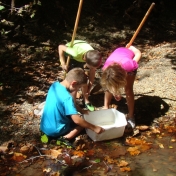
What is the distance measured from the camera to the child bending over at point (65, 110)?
3.53 metres

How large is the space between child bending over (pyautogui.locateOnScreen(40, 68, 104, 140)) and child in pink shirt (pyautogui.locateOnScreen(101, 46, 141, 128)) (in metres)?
0.30

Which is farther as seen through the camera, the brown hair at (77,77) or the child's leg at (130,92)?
the child's leg at (130,92)

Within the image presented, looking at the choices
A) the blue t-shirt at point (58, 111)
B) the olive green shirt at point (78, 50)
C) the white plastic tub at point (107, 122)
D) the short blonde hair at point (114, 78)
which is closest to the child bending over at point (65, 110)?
the blue t-shirt at point (58, 111)

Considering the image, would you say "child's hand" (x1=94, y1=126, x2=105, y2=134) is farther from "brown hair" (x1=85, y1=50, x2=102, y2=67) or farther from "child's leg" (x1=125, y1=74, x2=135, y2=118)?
"brown hair" (x1=85, y1=50, x2=102, y2=67)

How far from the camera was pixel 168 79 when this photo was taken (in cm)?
565

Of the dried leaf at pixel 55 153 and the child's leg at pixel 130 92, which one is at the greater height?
the child's leg at pixel 130 92

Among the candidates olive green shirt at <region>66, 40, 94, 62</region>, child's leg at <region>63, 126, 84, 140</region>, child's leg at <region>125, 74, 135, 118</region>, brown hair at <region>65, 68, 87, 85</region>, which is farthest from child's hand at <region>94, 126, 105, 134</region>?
olive green shirt at <region>66, 40, 94, 62</region>

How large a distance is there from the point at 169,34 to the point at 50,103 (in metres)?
5.83

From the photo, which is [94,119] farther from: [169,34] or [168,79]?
[169,34]

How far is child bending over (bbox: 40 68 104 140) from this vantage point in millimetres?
3525

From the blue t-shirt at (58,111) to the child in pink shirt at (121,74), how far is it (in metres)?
0.49

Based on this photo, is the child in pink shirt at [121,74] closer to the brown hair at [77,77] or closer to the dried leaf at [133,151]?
the brown hair at [77,77]

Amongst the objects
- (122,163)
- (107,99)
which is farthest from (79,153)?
(107,99)

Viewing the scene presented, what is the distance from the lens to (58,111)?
3.65 metres
